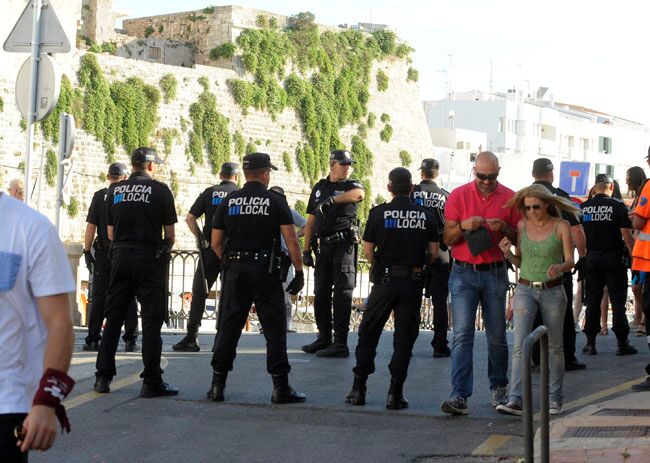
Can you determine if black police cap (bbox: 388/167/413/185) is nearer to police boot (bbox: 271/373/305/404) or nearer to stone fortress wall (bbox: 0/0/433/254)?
police boot (bbox: 271/373/305/404)

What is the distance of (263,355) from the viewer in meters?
12.5

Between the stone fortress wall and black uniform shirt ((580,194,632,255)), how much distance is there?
1098 inches

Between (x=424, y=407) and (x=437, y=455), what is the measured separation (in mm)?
1767

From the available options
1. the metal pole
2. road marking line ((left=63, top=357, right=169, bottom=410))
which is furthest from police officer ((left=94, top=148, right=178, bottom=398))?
the metal pole

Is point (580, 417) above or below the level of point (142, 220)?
below

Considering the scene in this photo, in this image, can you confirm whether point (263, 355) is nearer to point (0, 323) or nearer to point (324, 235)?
point (324, 235)

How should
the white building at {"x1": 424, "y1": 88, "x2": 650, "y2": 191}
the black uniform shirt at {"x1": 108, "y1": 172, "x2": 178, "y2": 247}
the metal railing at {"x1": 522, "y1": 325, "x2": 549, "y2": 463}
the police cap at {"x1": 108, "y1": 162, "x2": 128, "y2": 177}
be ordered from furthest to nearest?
the white building at {"x1": 424, "y1": 88, "x2": 650, "y2": 191}, the police cap at {"x1": 108, "y1": 162, "x2": 128, "y2": 177}, the black uniform shirt at {"x1": 108, "y1": 172, "x2": 178, "y2": 247}, the metal railing at {"x1": 522, "y1": 325, "x2": 549, "y2": 463}

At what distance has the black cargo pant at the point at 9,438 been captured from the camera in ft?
13.5

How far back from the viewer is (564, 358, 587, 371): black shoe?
11.6 meters

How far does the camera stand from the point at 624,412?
883 centimetres

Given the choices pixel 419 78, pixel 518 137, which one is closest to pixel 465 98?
pixel 518 137

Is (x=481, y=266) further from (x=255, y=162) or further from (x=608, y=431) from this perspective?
(x=255, y=162)

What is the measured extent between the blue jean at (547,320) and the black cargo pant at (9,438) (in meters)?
5.29

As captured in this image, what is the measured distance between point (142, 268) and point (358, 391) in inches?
74.2
